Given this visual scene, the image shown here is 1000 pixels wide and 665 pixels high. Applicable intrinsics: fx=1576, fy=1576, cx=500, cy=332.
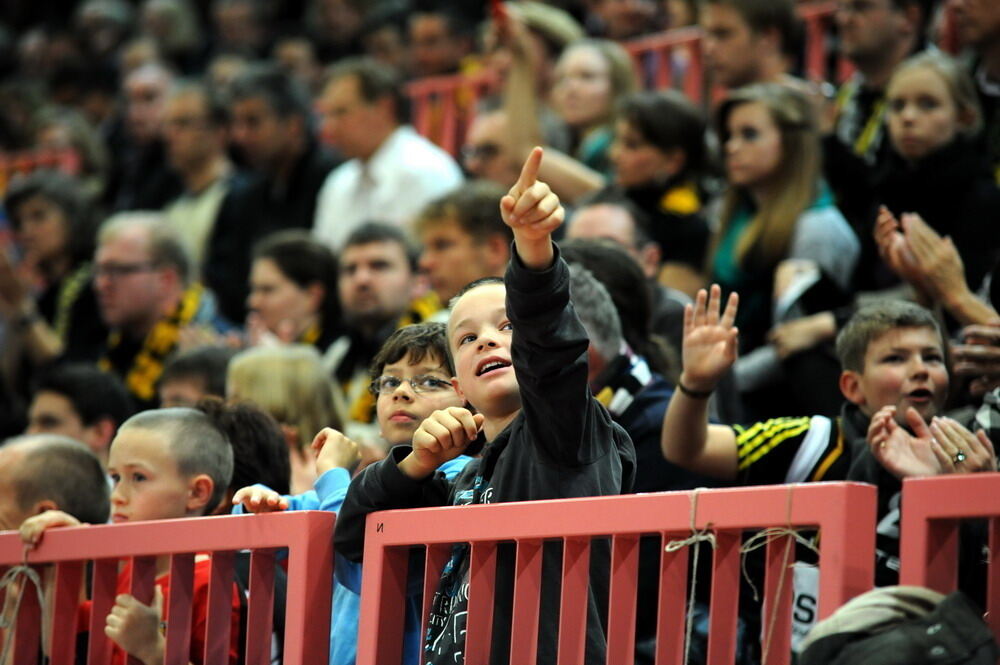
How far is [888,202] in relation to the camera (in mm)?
5398

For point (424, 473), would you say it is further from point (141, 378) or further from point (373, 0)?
point (373, 0)

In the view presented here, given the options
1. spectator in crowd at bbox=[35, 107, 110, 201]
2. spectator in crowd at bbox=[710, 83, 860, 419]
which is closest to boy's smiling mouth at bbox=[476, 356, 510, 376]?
spectator in crowd at bbox=[710, 83, 860, 419]

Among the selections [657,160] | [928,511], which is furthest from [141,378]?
[928,511]

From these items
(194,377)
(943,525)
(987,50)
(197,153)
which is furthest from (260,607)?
(197,153)

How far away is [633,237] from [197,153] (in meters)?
4.28

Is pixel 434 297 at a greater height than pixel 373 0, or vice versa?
pixel 373 0

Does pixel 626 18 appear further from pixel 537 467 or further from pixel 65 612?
pixel 537 467

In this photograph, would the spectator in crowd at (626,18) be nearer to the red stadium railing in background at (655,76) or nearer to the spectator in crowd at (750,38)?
the red stadium railing in background at (655,76)

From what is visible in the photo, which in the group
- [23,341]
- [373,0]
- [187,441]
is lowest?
[23,341]

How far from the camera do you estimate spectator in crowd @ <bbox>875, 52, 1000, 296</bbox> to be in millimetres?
5168

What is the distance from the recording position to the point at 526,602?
8.99 feet

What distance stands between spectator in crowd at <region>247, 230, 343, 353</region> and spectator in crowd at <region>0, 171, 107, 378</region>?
1549 mm

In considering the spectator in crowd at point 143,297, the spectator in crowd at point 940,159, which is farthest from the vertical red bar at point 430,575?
the spectator in crowd at point 143,297

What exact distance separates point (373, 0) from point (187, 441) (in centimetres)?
759
